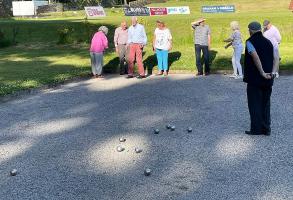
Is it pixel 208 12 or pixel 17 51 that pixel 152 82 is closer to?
pixel 17 51

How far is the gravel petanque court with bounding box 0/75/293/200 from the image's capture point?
18.9ft

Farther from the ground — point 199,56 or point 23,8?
point 23,8

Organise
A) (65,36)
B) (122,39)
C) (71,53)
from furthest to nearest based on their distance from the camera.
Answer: (65,36) < (71,53) < (122,39)

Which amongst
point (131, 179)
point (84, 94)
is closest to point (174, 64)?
point (84, 94)

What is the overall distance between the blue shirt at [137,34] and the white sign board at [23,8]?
44398 millimetres

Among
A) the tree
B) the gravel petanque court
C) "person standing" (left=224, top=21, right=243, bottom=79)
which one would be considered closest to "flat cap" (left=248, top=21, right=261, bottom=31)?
the gravel petanque court

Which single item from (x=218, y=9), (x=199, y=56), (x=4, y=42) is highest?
(x=218, y=9)

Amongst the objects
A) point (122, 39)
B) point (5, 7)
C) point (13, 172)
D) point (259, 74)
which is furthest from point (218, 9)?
point (13, 172)

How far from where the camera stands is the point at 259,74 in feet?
25.5

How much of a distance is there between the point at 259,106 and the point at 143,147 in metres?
2.18

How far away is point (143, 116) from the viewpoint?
9867mm

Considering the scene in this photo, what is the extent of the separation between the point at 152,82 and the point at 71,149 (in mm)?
7311

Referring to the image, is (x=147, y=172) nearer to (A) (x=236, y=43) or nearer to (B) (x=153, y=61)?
(A) (x=236, y=43)

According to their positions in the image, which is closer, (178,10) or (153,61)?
(153,61)
